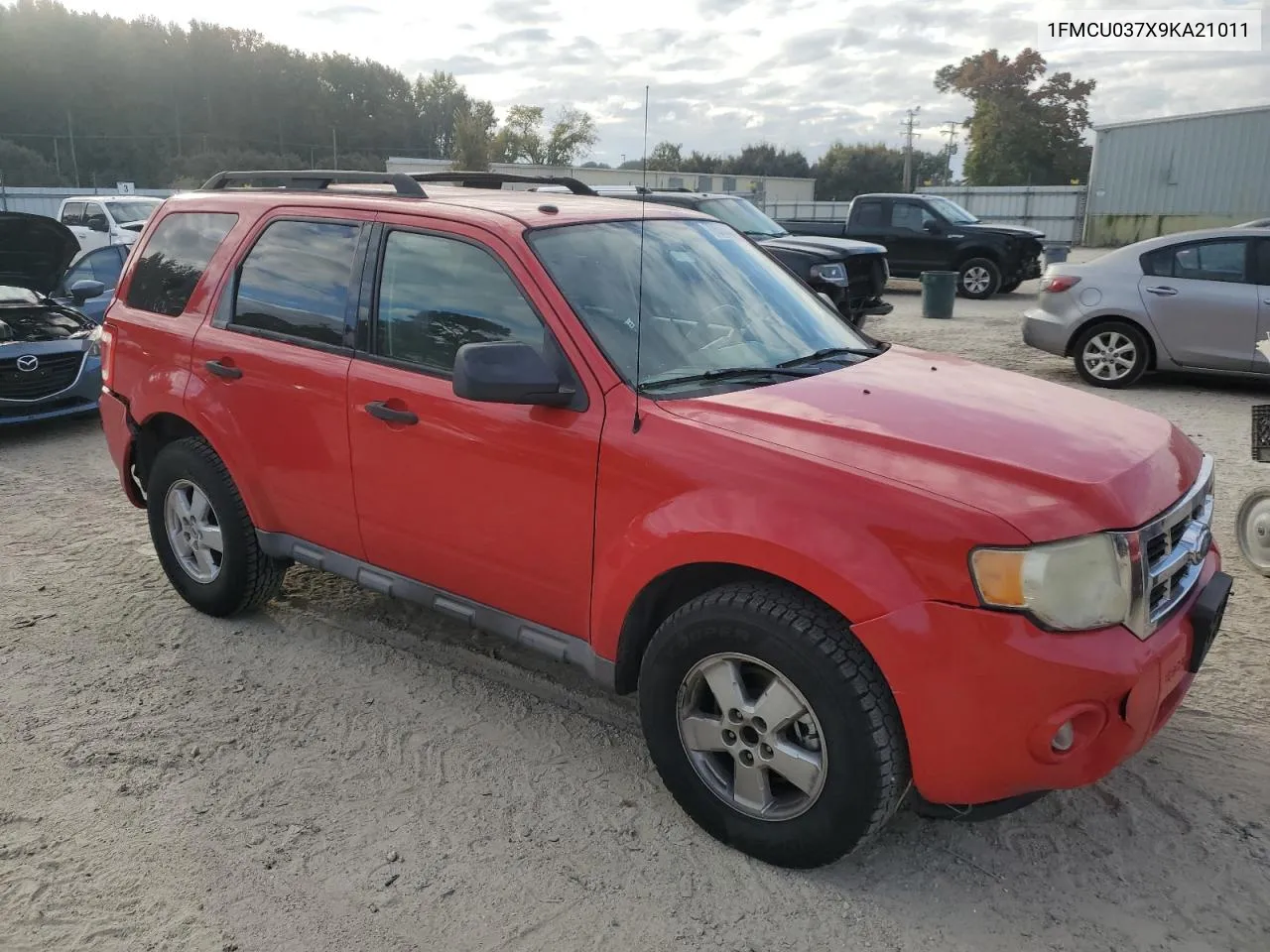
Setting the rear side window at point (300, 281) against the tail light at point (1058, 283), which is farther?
the tail light at point (1058, 283)

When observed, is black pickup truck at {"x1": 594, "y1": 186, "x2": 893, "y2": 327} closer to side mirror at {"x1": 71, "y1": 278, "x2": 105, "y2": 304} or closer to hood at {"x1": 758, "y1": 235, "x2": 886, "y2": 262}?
hood at {"x1": 758, "y1": 235, "x2": 886, "y2": 262}

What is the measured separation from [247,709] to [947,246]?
652 inches

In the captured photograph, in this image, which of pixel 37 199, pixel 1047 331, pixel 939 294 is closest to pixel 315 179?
pixel 1047 331

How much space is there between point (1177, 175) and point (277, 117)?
250ft

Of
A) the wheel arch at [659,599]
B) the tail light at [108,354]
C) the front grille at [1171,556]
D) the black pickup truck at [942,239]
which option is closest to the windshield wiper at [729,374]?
the wheel arch at [659,599]

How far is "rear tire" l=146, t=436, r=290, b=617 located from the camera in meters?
4.32

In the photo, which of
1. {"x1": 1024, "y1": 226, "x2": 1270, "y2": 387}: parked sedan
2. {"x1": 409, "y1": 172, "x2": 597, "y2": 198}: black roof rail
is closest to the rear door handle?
{"x1": 409, "y1": 172, "x2": 597, "y2": 198}: black roof rail

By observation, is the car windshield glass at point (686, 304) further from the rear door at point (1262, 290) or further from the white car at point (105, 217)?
the white car at point (105, 217)

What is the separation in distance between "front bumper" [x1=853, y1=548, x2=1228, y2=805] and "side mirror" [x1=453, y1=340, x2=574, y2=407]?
118 cm

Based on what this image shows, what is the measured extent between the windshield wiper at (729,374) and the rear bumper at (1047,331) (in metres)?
7.41

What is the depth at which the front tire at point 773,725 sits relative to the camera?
2.57 metres

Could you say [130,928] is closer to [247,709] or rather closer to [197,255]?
[247,709]

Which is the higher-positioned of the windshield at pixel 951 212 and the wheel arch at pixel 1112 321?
the windshield at pixel 951 212

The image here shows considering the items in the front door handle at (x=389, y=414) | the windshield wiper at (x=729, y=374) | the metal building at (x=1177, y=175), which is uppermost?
the metal building at (x=1177, y=175)
